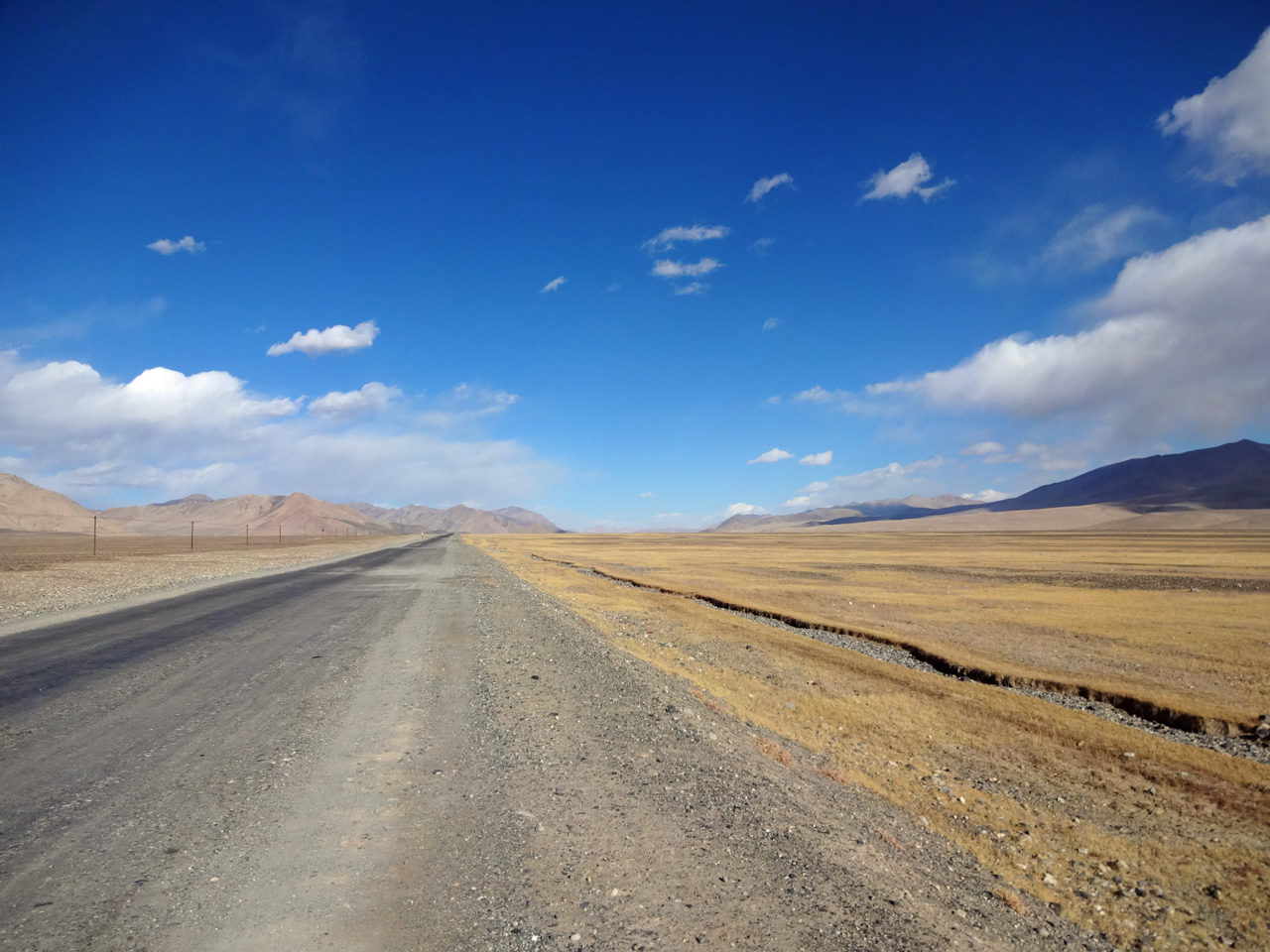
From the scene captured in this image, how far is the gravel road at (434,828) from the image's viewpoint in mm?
4582

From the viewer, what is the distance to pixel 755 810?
690 cm

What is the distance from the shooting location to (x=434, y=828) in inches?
235

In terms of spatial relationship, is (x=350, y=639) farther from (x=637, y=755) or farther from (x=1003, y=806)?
(x=1003, y=806)

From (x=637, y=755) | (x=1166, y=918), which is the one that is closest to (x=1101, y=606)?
(x=1166, y=918)

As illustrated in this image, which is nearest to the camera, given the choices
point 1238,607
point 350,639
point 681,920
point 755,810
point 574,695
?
point 681,920

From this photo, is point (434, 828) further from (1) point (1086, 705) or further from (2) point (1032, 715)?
(1) point (1086, 705)

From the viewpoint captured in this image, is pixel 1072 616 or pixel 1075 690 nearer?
pixel 1075 690

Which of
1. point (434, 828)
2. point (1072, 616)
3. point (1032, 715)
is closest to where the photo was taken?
point (434, 828)

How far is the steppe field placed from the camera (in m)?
7.25

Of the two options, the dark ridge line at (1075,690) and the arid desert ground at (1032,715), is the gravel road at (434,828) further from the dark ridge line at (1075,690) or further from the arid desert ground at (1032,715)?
the dark ridge line at (1075,690)

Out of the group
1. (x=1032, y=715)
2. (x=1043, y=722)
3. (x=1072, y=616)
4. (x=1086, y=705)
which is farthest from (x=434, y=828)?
(x=1072, y=616)

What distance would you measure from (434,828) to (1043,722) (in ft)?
42.4

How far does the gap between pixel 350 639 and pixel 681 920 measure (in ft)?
44.1

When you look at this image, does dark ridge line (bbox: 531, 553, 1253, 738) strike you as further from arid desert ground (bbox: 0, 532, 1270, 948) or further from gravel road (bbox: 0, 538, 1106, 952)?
gravel road (bbox: 0, 538, 1106, 952)
